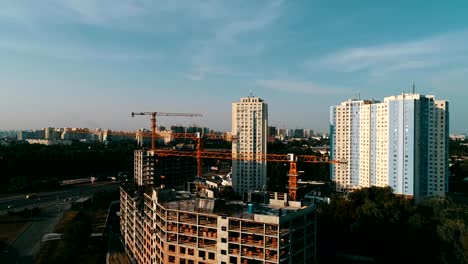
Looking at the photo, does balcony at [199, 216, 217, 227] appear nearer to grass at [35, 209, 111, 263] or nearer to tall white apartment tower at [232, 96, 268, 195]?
grass at [35, 209, 111, 263]

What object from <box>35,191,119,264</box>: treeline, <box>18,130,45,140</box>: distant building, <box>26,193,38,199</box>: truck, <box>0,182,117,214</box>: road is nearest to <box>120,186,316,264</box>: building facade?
<box>35,191,119,264</box>: treeline

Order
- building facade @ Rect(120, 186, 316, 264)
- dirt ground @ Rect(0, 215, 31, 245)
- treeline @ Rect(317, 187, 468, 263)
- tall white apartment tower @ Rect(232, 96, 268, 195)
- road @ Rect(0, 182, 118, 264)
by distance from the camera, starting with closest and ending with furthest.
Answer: building facade @ Rect(120, 186, 316, 264) → treeline @ Rect(317, 187, 468, 263) → road @ Rect(0, 182, 118, 264) → dirt ground @ Rect(0, 215, 31, 245) → tall white apartment tower @ Rect(232, 96, 268, 195)

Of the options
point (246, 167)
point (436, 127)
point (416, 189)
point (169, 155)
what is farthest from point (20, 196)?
point (436, 127)

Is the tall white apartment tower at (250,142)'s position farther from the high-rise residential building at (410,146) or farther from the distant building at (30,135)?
the distant building at (30,135)

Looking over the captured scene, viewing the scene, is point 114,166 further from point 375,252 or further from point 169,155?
point 375,252

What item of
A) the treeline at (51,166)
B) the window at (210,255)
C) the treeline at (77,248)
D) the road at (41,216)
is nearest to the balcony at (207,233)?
the window at (210,255)
